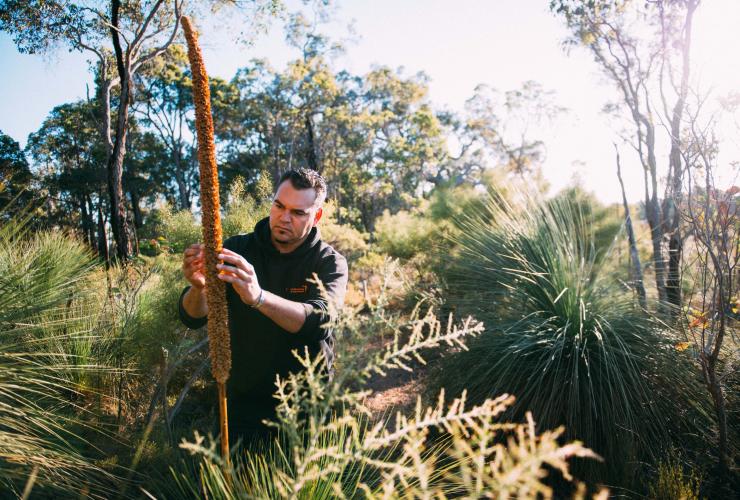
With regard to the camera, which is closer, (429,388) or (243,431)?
(243,431)

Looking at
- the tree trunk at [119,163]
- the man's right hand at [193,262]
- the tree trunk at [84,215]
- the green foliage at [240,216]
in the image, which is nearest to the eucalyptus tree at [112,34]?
the tree trunk at [119,163]

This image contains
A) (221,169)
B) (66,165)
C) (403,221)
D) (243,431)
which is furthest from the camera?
(221,169)

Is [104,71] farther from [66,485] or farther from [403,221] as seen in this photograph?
[66,485]

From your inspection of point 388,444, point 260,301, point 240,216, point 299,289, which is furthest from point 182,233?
point 388,444

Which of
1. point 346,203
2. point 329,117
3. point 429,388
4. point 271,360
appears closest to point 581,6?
point 429,388

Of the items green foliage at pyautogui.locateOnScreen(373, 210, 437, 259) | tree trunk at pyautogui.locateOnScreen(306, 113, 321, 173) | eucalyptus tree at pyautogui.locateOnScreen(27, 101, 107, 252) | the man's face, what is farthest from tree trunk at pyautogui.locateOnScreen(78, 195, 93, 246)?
the man's face

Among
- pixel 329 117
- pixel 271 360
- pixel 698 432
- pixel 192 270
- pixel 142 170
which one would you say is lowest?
pixel 698 432

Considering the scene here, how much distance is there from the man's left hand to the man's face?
3.52ft

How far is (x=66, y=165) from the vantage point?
89.6 ft

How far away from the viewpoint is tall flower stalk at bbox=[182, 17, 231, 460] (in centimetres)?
125

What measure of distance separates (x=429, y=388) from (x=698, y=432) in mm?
2034

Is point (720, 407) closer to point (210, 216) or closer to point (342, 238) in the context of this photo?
point (210, 216)

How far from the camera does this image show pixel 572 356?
11.7 feet

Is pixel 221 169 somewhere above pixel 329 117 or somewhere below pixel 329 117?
below
